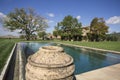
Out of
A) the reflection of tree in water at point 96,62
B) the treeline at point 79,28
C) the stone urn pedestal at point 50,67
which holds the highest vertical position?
the treeline at point 79,28

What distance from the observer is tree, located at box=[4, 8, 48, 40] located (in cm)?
4175

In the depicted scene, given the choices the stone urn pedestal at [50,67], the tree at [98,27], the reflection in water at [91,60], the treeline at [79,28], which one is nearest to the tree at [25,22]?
the treeline at [79,28]

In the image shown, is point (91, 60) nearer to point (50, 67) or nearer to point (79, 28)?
point (50, 67)

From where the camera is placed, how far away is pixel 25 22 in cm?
4312

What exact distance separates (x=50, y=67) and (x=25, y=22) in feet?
141

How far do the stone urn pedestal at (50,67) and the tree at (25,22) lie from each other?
41.4 m

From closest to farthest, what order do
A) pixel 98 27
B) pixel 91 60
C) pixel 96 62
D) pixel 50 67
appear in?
pixel 50 67 < pixel 96 62 < pixel 91 60 < pixel 98 27

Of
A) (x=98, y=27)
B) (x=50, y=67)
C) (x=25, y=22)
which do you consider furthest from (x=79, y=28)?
(x=50, y=67)

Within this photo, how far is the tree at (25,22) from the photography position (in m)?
41.8

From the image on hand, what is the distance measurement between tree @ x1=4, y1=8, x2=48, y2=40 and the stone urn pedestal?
41.4 m

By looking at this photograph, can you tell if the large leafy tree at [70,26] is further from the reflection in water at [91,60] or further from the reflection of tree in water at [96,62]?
the reflection of tree in water at [96,62]

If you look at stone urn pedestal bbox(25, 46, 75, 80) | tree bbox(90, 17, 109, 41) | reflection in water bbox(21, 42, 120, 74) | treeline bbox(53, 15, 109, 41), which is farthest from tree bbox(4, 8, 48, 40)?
stone urn pedestal bbox(25, 46, 75, 80)

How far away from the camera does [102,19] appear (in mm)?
40625

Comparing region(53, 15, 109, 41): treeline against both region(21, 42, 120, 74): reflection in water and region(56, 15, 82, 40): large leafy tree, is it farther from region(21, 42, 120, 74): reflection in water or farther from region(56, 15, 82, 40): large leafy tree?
region(21, 42, 120, 74): reflection in water
